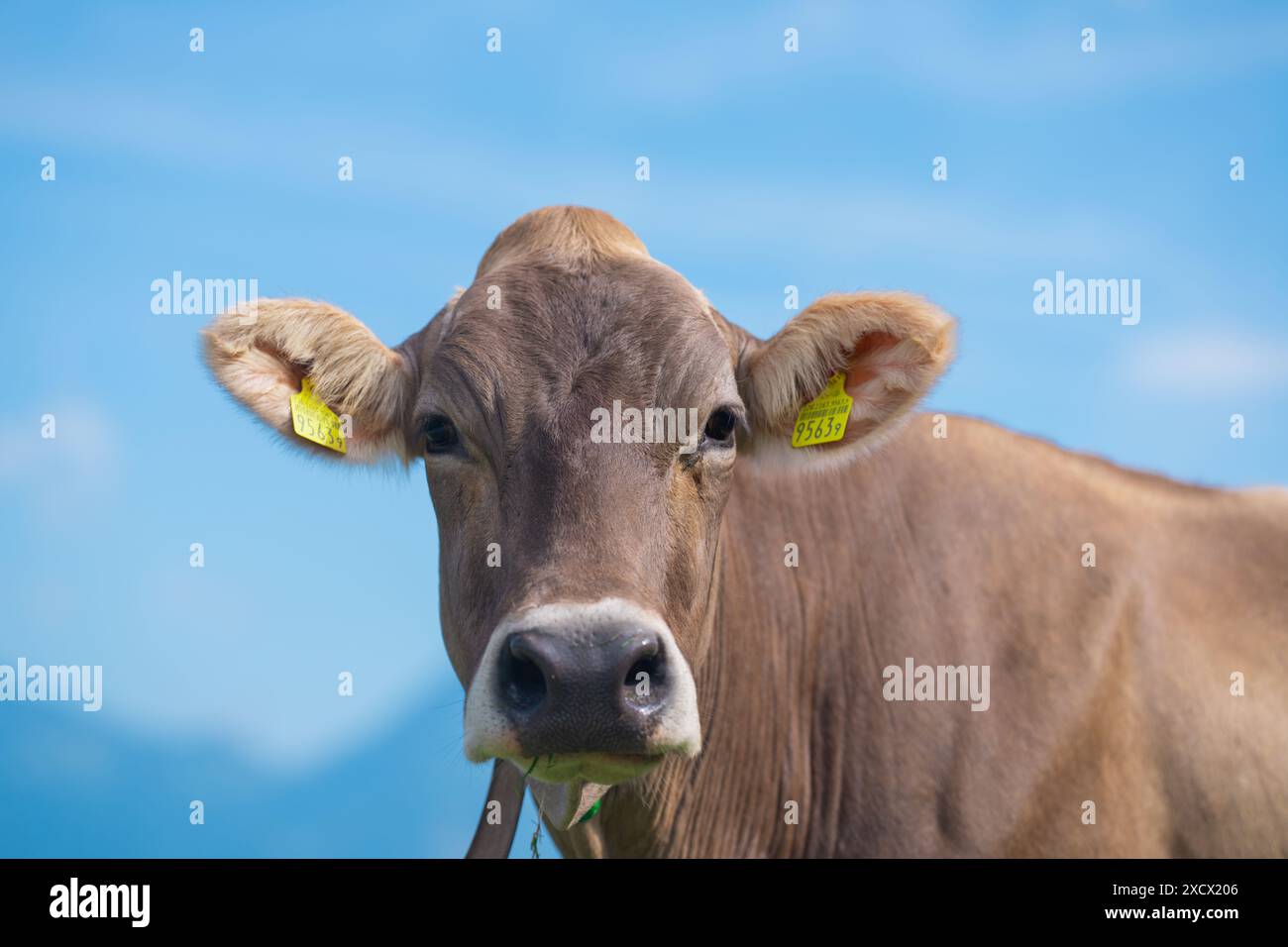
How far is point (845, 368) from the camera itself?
17.8ft

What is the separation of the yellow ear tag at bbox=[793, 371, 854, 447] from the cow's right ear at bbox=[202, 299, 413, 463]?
1.73 metres

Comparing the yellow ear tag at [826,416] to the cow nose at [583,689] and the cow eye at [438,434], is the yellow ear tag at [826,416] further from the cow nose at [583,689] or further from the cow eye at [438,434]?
the cow nose at [583,689]

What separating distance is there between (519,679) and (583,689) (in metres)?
0.25

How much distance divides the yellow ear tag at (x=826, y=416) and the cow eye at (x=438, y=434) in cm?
155

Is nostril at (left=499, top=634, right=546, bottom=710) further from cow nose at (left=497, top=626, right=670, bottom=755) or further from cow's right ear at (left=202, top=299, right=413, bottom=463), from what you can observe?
cow's right ear at (left=202, top=299, right=413, bottom=463)

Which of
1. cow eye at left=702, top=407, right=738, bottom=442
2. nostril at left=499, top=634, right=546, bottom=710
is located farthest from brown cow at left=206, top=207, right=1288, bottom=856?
nostril at left=499, top=634, right=546, bottom=710

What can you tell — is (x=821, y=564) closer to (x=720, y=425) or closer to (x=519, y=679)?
(x=720, y=425)

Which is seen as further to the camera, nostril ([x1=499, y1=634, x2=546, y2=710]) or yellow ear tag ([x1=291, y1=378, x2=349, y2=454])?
yellow ear tag ([x1=291, y1=378, x2=349, y2=454])

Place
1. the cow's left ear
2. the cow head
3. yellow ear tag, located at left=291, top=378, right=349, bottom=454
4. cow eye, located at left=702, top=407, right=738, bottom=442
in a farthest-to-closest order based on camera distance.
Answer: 1. yellow ear tag, located at left=291, top=378, right=349, bottom=454
2. the cow's left ear
3. cow eye, located at left=702, top=407, right=738, bottom=442
4. the cow head

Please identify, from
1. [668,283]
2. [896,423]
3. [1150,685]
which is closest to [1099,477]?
[1150,685]

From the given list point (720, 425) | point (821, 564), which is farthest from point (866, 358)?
point (821, 564)

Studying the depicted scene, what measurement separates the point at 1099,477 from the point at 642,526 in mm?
3117

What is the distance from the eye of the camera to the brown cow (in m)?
4.55
